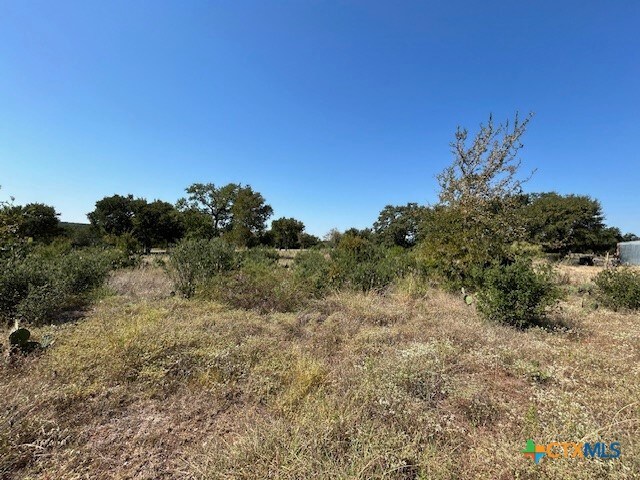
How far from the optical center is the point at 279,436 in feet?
6.29

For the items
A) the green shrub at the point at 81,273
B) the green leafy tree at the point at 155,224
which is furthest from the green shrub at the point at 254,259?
the green leafy tree at the point at 155,224

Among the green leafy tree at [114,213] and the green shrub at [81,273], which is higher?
the green leafy tree at [114,213]

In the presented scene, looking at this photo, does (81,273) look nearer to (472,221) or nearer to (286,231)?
(472,221)

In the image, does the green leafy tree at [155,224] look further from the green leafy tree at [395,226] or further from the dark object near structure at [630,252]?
the dark object near structure at [630,252]

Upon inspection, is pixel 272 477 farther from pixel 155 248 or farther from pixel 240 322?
pixel 155 248

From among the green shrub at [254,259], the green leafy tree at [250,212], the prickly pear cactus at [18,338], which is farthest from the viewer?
the green leafy tree at [250,212]

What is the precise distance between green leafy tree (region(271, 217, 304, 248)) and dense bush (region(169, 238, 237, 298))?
33277mm

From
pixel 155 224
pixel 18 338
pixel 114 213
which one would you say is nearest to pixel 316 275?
pixel 18 338

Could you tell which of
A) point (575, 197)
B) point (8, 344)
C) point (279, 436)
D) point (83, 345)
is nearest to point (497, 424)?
point (279, 436)

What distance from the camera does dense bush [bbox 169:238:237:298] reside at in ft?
20.8

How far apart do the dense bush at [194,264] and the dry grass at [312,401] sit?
2.16 metres

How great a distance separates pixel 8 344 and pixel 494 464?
4.86m

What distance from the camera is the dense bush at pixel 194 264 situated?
634 cm

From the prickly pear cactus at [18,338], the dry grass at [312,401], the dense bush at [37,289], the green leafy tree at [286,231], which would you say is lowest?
the dry grass at [312,401]
